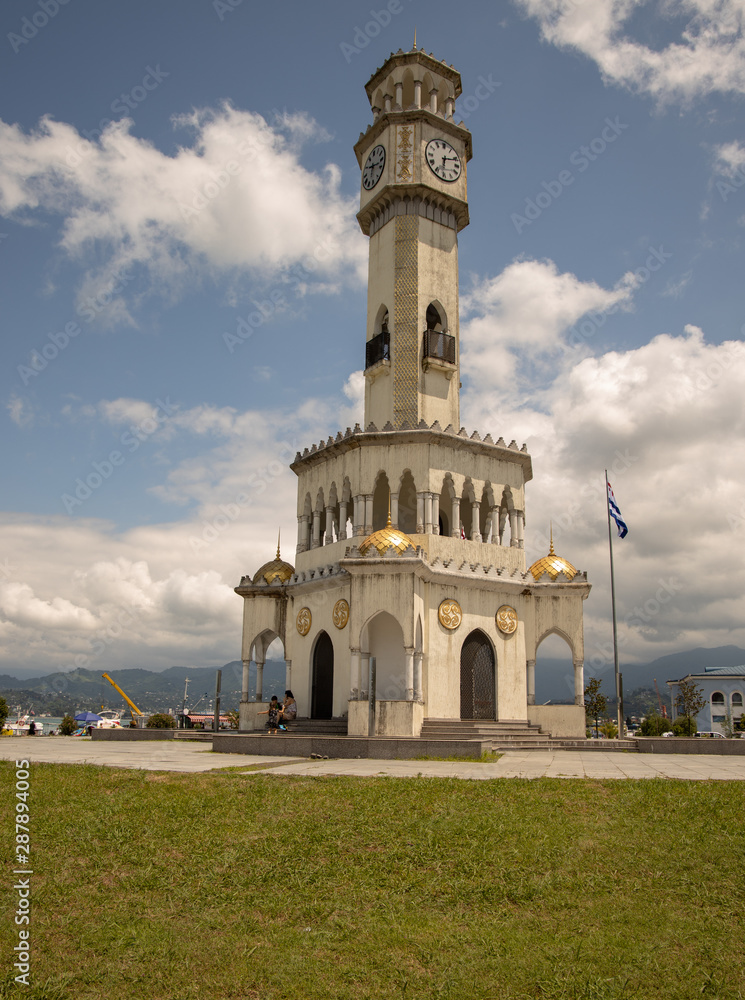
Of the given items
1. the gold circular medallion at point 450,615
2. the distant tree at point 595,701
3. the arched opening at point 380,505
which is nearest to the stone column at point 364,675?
the gold circular medallion at point 450,615

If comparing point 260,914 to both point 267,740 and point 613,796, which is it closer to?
point 613,796

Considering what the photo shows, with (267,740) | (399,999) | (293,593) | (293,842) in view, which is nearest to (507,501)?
(293,593)

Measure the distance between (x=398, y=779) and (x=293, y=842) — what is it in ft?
13.9

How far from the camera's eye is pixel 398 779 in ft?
45.9

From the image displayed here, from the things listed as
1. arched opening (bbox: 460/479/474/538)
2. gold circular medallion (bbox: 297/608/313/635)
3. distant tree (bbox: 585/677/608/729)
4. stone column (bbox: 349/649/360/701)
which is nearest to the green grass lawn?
stone column (bbox: 349/649/360/701)

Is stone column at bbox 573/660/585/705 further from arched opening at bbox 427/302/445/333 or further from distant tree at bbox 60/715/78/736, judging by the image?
distant tree at bbox 60/715/78/736

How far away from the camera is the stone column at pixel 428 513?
98.5 ft

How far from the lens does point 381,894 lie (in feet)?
28.5

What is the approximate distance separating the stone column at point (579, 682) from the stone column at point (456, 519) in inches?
286

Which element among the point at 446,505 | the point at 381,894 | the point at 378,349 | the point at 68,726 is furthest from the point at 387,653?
the point at 68,726

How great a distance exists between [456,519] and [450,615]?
12.9 feet

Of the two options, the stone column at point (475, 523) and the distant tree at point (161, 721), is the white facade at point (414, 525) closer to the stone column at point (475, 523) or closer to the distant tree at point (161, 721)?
the stone column at point (475, 523)

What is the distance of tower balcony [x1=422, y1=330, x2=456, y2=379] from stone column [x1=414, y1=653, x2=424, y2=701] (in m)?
12.4

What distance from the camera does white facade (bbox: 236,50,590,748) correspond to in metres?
28.4
